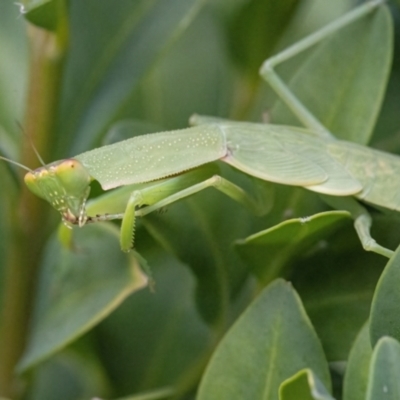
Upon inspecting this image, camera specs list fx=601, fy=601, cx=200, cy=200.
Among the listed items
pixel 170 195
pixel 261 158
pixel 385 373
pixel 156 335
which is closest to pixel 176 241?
pixel 170 195

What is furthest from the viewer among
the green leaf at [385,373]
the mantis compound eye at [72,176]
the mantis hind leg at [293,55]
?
the mantis hind leg at [293,55]

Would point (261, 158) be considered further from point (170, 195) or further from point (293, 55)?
point (293, 55)

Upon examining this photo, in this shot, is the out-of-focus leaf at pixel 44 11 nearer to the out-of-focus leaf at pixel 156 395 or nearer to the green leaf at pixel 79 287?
the green leaf at pixel 79 287

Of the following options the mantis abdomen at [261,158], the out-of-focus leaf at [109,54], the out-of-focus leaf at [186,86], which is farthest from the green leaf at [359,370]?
the out-of-focus leaf at [186,86]

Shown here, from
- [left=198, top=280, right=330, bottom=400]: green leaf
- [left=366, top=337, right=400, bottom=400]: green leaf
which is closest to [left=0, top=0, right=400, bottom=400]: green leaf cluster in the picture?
[left=198, top=280, right=330, bottom=400]: green leaf

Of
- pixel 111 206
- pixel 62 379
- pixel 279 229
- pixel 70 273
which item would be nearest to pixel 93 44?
pixel 111 206

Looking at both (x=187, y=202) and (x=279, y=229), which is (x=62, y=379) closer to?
(x=187, y=202)

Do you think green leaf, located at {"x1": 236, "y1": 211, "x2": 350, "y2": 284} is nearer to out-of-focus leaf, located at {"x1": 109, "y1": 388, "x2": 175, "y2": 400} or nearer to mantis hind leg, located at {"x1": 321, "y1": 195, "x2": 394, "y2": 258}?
mantis hind leg, located at {"x1": 321, "y1": 195, "x2": 394, "y2": 258}
